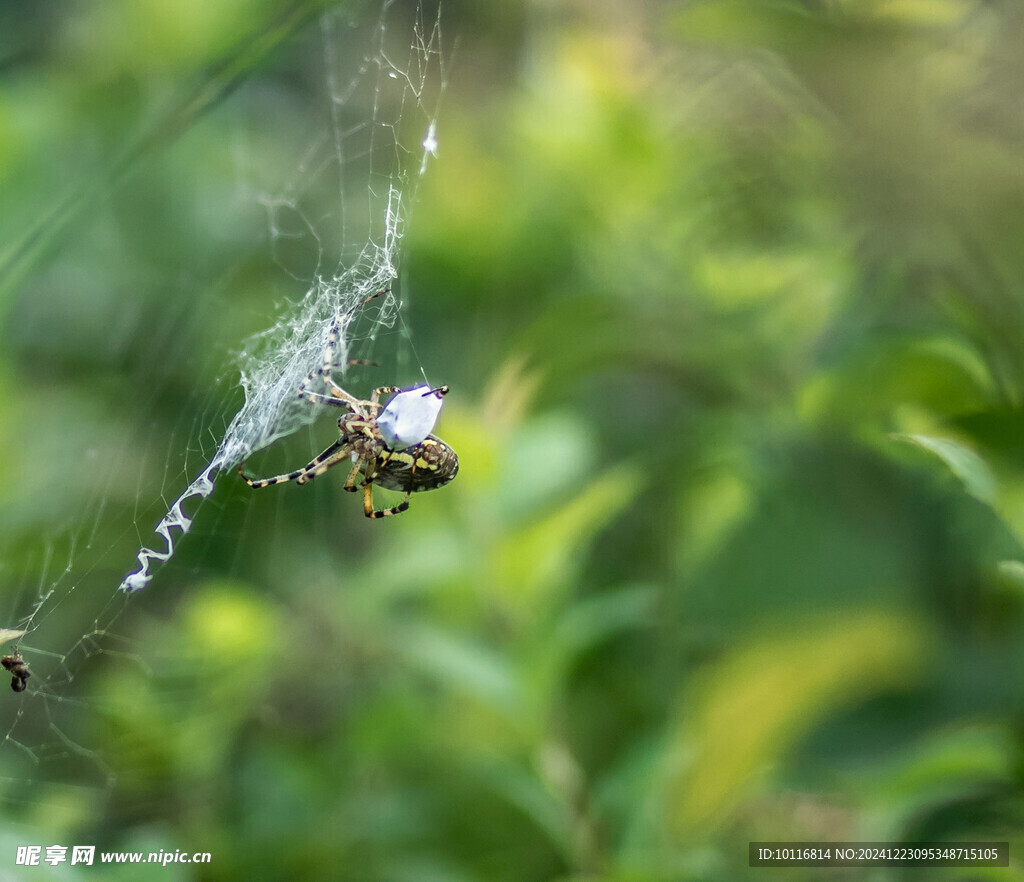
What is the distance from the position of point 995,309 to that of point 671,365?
1.46 ft

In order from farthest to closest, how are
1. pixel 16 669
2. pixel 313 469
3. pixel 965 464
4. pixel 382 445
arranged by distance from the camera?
pixel 313 469 < pixel 382 445 < pixel 16 669 < pixel 965 464

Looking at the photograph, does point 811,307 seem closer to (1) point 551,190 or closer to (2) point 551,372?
(2) point 551,372

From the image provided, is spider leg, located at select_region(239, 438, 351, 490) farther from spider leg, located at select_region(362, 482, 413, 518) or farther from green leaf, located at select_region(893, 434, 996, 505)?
green leaf, located at select_region(893, 434, 996, 505)

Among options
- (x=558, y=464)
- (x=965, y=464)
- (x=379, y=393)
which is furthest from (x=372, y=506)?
(x=965, y=464)

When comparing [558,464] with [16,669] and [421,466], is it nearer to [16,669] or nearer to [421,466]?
[421,466]

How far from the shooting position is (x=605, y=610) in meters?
1.03

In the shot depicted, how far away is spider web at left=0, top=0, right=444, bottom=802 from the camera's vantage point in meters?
1.16

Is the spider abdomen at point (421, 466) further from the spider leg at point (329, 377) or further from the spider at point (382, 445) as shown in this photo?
the spider leg at point (329, 377)

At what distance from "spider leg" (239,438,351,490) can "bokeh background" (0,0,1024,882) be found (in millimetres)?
89

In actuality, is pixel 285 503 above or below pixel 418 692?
above

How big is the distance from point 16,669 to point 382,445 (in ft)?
1.82

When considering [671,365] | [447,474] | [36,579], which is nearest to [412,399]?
[447,474]

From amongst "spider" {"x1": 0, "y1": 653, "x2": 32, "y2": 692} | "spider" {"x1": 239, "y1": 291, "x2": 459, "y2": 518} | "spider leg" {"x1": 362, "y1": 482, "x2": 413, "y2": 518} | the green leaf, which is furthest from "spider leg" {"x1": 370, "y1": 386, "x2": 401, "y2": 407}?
the green leaf

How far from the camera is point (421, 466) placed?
1.10 meters
